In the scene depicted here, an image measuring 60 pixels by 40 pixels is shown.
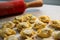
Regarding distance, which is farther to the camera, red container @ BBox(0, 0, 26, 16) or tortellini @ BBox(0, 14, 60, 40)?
red container @ BBox(0, 0, 26, 16)

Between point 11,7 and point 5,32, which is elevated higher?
point 11,7

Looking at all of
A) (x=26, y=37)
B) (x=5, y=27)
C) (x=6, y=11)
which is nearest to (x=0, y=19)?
(x=6, y=11)

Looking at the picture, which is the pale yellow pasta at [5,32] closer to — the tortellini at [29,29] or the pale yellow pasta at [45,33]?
the tortellini at [29,29]

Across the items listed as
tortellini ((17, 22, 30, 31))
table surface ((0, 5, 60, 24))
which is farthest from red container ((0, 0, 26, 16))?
tortellini ((17, 22, 30, 31))

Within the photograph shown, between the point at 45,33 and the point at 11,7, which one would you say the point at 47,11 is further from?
the point at 45,33

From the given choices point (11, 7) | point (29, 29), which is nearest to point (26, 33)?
point (29, 29)

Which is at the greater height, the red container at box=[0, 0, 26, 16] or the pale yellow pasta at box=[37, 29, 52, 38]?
the red container at box=[0, 0, 26, 16]

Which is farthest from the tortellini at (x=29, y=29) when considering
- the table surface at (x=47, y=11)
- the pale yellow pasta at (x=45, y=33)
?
the table surface at (x=47, y=11)

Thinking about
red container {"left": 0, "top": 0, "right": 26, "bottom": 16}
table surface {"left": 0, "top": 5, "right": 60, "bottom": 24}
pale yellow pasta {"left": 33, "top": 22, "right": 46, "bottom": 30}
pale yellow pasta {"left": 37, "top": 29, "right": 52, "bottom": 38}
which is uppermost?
red container {"left": 0, "top": 0, "right": 26, "bottom": 16}

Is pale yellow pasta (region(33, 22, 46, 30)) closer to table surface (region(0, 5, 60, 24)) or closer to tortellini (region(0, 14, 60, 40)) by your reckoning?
tortellini (region(0, 14, 60, 40))

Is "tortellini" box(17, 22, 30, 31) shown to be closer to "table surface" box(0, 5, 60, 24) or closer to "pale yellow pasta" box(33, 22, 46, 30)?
"pale yellow pasta" box(33, 22, 46, 30)

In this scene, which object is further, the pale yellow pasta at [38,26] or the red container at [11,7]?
the red container at [11,7]
